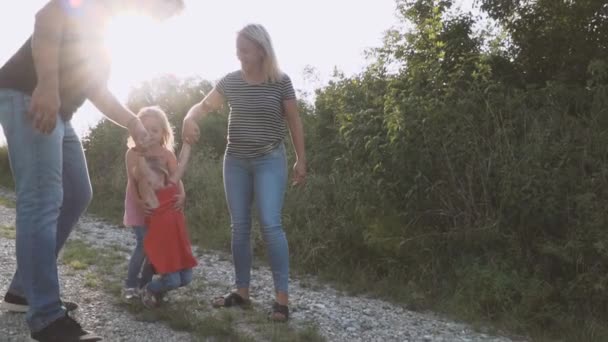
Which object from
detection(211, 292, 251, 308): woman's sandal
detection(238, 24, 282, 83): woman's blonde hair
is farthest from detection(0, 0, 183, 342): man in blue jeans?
detection(211, 292, 251, 308): woman's sandal

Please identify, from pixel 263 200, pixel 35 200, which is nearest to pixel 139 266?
pixel 263 200

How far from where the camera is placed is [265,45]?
3.87 m

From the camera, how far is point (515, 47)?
823 cm

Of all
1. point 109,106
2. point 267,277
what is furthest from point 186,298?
point 109,106

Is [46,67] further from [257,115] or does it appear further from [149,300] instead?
[149,300]

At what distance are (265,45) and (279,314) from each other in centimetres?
183

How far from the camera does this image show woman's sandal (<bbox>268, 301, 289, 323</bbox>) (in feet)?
13.0

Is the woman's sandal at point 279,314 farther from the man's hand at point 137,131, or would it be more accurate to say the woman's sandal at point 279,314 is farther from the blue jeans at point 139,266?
the man's hand at point 137,131

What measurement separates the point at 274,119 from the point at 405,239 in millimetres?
2392

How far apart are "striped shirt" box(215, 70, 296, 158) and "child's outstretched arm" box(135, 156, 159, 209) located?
64cm

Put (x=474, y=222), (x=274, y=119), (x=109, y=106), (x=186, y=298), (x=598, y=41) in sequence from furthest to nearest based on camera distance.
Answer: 1. (x=598, y=41)
2. (x=474, y=222)
3. (x=186, y=298)
4. (x=274, y=119)
5. (x=109, y=106)

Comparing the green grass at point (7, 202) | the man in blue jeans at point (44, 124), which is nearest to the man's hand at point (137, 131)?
the man in blue jeans at point (44, 124)

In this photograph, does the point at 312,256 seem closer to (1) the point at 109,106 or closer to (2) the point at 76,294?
(2) the point at 76,294

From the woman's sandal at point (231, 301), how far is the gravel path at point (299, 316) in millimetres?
184
